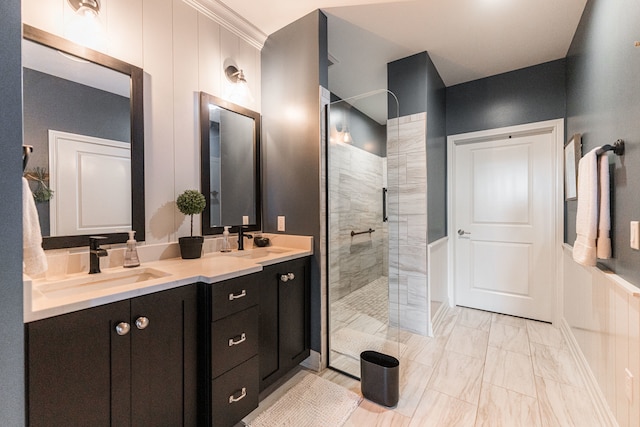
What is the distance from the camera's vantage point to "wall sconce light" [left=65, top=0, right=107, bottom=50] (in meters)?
1.39

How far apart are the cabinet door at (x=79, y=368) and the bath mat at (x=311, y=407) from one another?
79cm

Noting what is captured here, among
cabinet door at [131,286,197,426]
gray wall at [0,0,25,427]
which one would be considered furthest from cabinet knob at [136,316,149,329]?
gray wall at [0,0,25,427]

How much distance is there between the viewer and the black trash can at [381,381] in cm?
164

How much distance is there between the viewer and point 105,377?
1.04m

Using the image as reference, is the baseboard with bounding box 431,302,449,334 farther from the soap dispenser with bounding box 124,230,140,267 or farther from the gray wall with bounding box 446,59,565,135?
the soap dispenser with bounding box 124,230,140,267

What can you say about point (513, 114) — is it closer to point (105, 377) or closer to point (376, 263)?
point (376, 263)

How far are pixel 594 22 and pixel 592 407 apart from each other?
245 cm

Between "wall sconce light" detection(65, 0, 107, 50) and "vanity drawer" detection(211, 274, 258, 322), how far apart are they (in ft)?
4.79

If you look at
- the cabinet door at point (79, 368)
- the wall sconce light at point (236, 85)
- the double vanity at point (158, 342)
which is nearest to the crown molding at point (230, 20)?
the wall sconce light at point (236, 85)

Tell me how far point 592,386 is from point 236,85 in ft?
10.7

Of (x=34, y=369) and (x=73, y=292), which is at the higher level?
(x=73, y=292)

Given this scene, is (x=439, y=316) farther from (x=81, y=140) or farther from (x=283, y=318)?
(x=81, y=140)

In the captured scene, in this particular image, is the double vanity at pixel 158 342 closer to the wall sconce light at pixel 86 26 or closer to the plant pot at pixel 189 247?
the plant pot at pixel 189 247

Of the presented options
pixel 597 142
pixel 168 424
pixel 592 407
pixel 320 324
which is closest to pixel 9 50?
pixel 168 424
